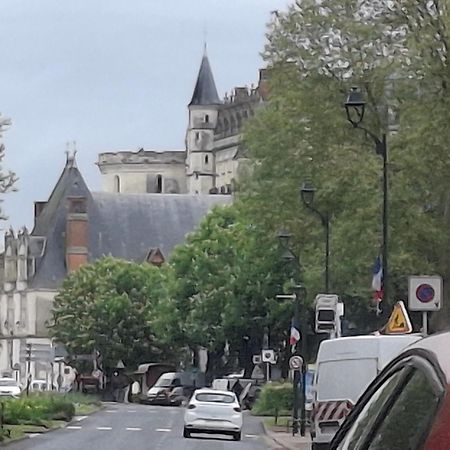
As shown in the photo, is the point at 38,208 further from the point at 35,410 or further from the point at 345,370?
the point at 345,370

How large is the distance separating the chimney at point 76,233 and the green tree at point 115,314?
33638mm

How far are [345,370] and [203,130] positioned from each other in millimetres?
173845

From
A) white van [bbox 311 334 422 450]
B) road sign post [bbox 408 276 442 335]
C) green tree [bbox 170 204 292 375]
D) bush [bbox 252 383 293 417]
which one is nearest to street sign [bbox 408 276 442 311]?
road sign post [bbox 408 276 442 335]

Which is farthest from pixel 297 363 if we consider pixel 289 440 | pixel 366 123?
pixel 366 123

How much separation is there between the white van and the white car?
2139 cm

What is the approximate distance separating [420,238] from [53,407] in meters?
22.1

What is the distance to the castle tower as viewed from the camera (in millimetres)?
193875

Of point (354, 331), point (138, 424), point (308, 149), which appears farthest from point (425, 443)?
point (354, 331)

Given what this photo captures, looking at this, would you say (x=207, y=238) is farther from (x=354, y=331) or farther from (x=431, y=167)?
(x=431, y=167)

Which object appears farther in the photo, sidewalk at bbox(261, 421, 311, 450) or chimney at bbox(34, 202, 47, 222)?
chimney at bbox(34, 202, 47, 222)

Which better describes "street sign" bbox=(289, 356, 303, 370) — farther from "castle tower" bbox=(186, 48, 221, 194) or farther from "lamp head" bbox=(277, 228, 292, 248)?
"castle tower" bbox=(186, 48, 221, 194)

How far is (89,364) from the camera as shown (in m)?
116

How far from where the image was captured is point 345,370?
2339cm

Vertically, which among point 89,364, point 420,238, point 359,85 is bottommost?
point 89,364
